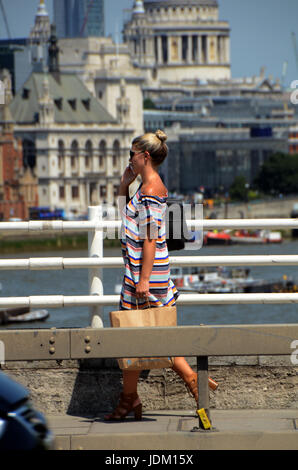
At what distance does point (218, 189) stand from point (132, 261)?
342ft

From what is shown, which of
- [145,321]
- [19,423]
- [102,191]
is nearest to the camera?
[19,423]

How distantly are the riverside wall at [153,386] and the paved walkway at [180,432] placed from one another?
0.37ft

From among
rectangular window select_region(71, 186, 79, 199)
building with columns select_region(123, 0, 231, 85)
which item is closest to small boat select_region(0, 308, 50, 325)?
rectangular window select_region(71, 186, 79, 199)

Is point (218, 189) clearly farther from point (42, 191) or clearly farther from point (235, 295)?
point (235, 295)

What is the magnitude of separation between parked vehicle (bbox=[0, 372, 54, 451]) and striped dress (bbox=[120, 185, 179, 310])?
4.12 feet

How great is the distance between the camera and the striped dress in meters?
4.41

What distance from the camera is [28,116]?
88.7m

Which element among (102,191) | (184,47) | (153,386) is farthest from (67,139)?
(153,386)

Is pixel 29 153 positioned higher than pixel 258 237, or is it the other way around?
pixel 29 153

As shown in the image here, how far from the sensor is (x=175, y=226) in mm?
4598

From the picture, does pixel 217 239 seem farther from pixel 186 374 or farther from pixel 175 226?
pixel 186 374

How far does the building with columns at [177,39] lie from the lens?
424 feet

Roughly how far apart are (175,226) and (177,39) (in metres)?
128
